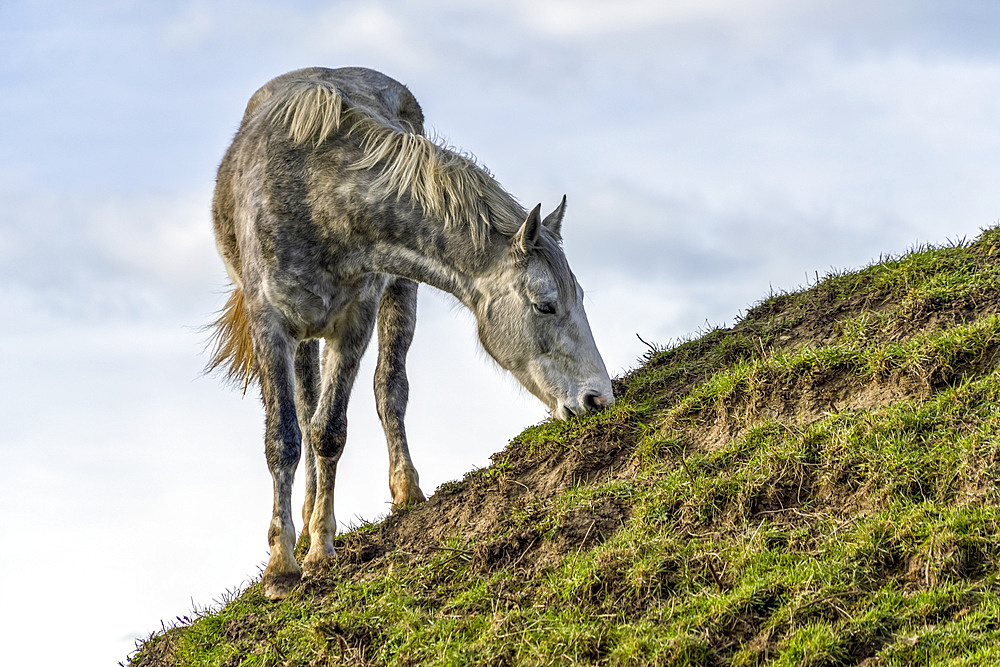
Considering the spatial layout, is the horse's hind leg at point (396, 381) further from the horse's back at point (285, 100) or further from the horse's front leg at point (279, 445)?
the horse's back at point (285, 100)

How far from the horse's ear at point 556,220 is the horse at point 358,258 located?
0.01m

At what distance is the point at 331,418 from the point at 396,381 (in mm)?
1054

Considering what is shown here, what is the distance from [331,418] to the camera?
25.4 feet

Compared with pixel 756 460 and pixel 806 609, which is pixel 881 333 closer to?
pixel 756 460

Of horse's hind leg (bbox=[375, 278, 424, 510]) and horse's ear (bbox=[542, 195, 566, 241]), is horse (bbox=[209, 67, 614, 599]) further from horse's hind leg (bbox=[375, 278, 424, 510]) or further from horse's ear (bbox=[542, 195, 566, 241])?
horse's hind leg (bbox=[375, 278, 424, 510])

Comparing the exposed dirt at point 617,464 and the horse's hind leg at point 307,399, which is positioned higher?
the horse's hind leg at point 307,399

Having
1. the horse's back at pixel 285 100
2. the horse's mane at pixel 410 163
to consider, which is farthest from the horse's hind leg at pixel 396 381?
the horse's mane at pixel 410 163

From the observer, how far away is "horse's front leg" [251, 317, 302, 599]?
23.1ft

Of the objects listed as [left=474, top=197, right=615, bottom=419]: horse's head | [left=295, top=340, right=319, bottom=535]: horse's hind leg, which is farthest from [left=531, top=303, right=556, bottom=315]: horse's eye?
[left=295, top=340, right=319, bottom=535]: horse's hind leg

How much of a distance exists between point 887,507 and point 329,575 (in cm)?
370

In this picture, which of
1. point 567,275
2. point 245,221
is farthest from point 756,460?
point 245,221

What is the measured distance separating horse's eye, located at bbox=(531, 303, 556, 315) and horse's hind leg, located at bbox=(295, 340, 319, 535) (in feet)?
7.89

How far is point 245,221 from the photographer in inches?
299

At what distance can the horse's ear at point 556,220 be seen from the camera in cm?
749
